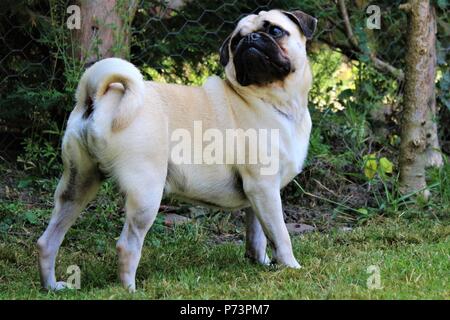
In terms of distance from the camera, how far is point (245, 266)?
3.76 m

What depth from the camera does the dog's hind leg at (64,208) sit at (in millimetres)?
3389

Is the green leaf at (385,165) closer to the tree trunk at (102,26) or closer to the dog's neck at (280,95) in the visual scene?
the dog's neck at (280,95)

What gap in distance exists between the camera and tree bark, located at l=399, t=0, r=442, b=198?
196 inches

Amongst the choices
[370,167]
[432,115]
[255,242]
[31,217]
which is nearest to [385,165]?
[370,167]

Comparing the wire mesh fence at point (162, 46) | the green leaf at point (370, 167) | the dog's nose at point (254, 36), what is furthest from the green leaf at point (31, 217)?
the green leaf at point (370, 167)

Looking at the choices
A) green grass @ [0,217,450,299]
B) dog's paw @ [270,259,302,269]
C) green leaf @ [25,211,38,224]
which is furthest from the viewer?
green leaf @ [25,211,38,224]

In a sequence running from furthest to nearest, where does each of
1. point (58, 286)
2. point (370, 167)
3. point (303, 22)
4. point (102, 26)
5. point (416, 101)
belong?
point (370, 167) < point (416, 101) < point (102, 26) < point (303, 22) < point (58, 286)

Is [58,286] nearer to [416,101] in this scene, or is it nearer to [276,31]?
[276,31]

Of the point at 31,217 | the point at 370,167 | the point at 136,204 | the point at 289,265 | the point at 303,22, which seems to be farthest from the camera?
the point at 370,167

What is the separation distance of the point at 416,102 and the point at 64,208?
2525 mm

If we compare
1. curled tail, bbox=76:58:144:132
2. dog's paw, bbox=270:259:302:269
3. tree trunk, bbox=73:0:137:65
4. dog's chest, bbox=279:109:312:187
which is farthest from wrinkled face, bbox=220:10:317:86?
tree trunk, bbox=73:0:137:65

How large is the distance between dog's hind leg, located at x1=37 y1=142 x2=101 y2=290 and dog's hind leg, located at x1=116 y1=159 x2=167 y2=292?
22 cm

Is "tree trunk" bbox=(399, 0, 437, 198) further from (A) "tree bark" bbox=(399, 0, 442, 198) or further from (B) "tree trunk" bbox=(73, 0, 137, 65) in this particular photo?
(B) "tree trunk" bbox=(73, 0, 137, 65)
